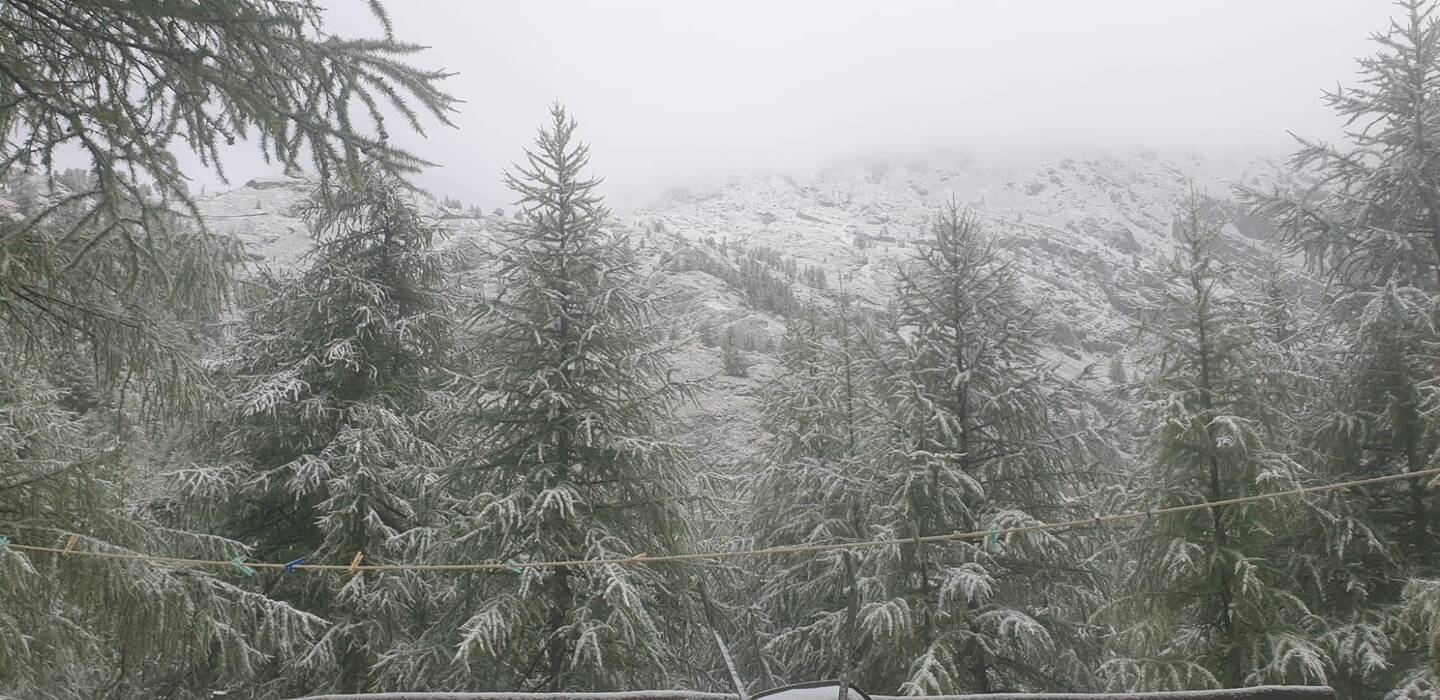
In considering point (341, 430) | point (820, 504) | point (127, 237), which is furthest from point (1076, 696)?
point (341, 430)

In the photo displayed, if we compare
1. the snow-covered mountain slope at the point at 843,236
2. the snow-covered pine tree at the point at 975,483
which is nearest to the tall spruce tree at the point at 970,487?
the snow-covered pine tree at the point at 975,483

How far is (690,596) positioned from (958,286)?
16.9 ft

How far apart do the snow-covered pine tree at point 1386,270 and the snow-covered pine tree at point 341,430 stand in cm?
1085

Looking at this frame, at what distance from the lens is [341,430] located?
29.9 ft

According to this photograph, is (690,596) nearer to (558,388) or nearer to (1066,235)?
(558,388)

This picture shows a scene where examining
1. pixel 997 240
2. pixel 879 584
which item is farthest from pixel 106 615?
pixel 997 240

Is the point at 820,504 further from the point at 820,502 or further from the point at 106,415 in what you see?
the point at 106,415

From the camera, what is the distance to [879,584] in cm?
849

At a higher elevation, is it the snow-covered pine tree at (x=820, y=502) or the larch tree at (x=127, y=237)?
the larch tree at (x=127, y=237)

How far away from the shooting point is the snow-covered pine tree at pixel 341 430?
8562mm

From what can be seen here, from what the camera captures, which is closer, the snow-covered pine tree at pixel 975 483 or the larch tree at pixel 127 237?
the larch tree at pixel 127 237

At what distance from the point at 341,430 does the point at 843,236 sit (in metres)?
124

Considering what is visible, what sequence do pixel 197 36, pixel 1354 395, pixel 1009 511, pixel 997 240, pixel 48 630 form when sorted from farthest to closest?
1. pixel 997 240
2. pixel 1354 395
3. pixel 1009 511
4. pixel 48 630
5. pixel 197 36

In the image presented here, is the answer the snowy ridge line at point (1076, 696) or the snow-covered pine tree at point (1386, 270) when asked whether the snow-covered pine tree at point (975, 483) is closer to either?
the snow-covered pine tree at point (1386, 270)
